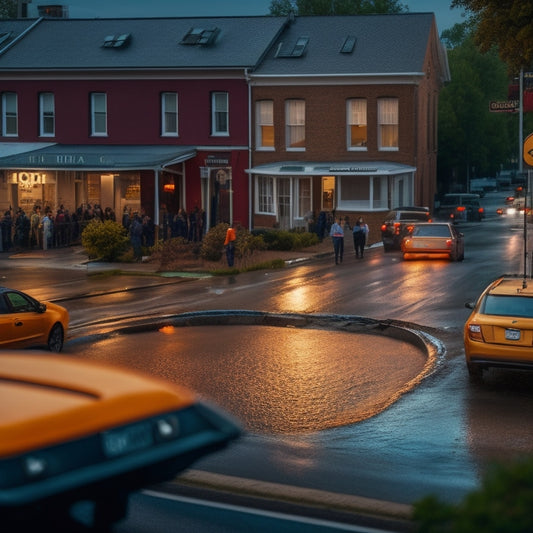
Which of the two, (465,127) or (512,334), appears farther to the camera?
(465,127)

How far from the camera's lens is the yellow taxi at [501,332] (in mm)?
15727

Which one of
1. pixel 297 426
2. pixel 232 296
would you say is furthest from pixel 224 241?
pixel 297 426

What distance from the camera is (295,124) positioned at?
50844 mm

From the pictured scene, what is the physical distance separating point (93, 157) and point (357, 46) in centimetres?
1358

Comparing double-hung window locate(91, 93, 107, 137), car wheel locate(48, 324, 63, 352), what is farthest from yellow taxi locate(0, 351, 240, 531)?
double-hung window locate(91, 93, 107, 137)

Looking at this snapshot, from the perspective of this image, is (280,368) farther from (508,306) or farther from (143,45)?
(143,45)

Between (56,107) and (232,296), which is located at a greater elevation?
(56,107)

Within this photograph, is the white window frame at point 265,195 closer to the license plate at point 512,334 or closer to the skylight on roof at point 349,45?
the skylight on roof at point 349,45

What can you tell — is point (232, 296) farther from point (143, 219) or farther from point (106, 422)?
point (106, 422)

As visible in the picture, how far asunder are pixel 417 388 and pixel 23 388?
11148mm

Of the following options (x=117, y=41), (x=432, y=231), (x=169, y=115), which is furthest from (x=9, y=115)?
(x=432, y=231)

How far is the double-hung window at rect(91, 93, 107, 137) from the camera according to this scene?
172ft

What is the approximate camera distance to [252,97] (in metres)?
50.8

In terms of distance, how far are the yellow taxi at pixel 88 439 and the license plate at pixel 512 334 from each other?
10.7 meters
